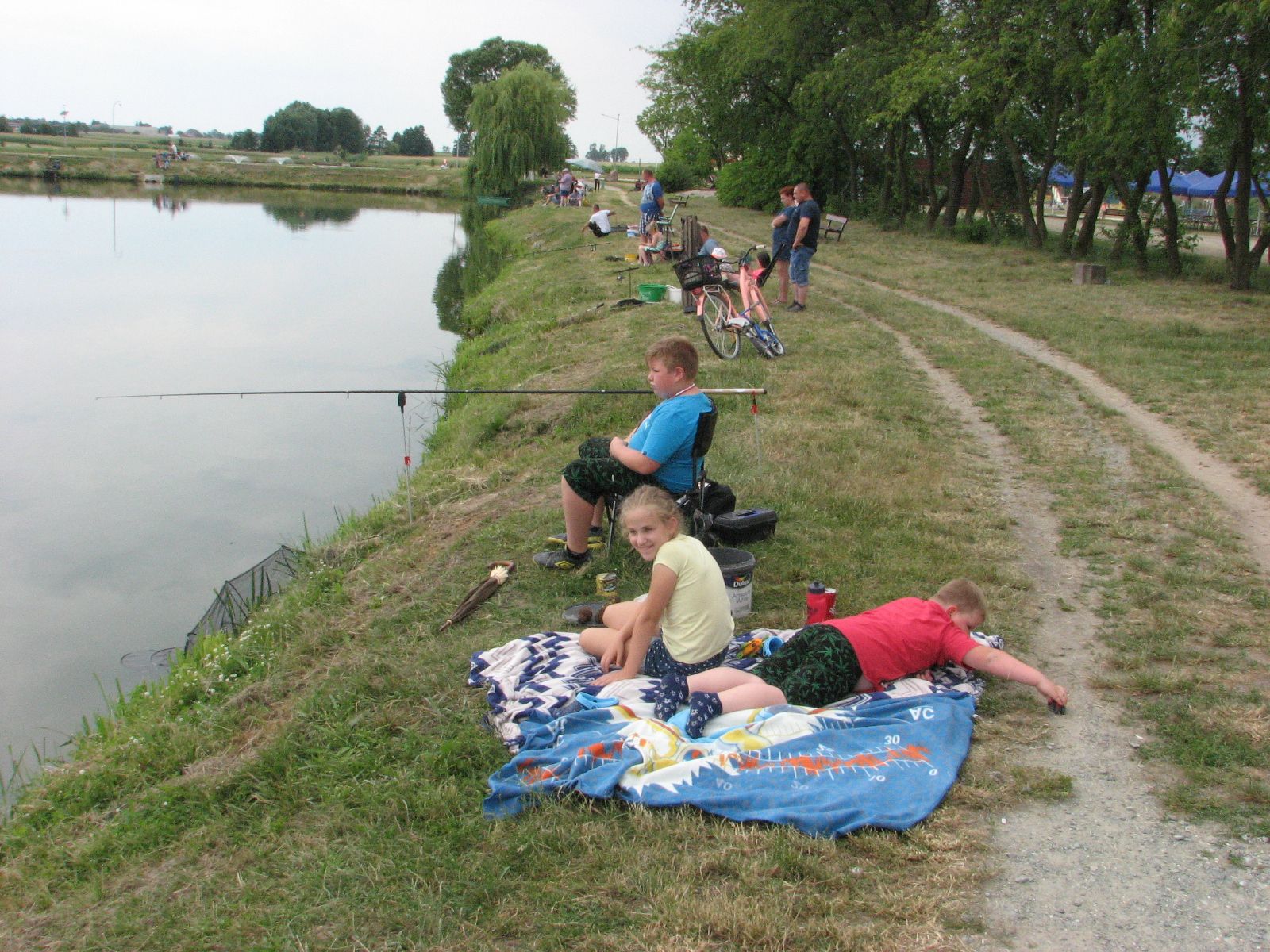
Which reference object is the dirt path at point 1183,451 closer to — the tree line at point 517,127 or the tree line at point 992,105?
the tree line at point 992,105

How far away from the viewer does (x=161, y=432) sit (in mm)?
11750

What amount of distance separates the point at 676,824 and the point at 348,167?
6821 centimetres

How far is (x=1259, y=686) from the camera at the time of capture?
13.2 feet

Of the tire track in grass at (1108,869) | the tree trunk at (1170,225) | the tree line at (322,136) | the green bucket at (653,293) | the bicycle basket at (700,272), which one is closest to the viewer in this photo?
the tire track in grass at (1108,869)

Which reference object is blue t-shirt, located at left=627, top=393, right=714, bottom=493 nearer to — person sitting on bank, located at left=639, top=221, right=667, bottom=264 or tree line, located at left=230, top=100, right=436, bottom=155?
person sitting on bank, located at left=639, top=221, right=667, bottom=264

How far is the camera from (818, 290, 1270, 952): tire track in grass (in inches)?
106

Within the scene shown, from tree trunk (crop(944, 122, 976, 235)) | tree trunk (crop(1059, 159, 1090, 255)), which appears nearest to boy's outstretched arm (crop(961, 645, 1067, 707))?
tree trunk (crop(1059, 159, 1090, 255))

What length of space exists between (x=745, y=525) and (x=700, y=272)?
5618mm

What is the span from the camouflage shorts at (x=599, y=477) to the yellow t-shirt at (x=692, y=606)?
1.14m

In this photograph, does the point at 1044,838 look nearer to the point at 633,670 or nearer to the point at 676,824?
the point at 676,824

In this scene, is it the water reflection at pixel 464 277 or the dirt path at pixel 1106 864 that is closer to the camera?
the dirt path at pixel 1106 864

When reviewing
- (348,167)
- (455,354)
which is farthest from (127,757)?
(348,167)

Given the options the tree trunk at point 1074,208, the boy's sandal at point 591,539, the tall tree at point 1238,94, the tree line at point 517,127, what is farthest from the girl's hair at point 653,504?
the tree line at point 517,127

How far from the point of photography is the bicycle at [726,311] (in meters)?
10.0
